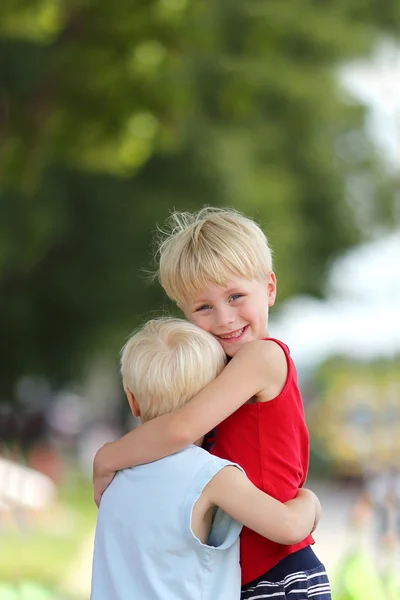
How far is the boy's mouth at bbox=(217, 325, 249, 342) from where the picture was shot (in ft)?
6.69

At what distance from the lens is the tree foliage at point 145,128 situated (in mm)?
10352

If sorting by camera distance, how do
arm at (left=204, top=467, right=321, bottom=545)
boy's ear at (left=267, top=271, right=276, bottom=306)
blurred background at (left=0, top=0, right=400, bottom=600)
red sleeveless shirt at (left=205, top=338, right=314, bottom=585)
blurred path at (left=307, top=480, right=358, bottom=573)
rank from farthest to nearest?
blurred background at (left=0, top=0, right=400, bottom=600)
blurred path at (left=307, top=480, right=358, bottom=573)
boy's ear at (left=267, top=271, right=276, bottom=306)
red sleeveless shirt at (left=205, top=338, right=314, bottom=585)
arm at (left=204, top=467, right=321, bottom=545)

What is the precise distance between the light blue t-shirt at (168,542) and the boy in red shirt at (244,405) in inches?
1.9

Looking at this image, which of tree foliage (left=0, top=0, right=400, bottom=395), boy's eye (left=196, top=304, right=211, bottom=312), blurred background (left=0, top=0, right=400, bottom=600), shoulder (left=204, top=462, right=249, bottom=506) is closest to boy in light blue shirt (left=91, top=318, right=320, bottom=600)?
shoulder (left=204, top=462, right=249, bottom=506)

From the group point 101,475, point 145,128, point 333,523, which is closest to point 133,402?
point 101,475

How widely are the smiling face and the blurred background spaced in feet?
20.2

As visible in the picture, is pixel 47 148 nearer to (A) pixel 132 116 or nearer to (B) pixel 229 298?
(A) pixel 132 116

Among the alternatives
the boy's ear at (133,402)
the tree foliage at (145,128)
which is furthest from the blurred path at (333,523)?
the boy's ear at (133,402)

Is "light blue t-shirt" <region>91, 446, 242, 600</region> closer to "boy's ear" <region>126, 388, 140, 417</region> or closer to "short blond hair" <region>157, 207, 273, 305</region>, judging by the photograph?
"boy's ear" <region>126, 388, 140, 417</region>

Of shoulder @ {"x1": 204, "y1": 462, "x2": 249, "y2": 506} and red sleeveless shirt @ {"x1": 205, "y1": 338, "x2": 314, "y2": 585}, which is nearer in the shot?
shoulder @ {"x1": 204, "y1": 462, "x2": 249, "y2": 506}

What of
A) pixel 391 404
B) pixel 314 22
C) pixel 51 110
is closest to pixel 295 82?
pixel 314 22

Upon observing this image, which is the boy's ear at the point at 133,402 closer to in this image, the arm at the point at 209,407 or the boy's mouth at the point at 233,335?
the arm at the point at 209,407

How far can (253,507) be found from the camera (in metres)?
1.81

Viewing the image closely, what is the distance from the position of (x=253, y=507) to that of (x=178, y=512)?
135 mm
